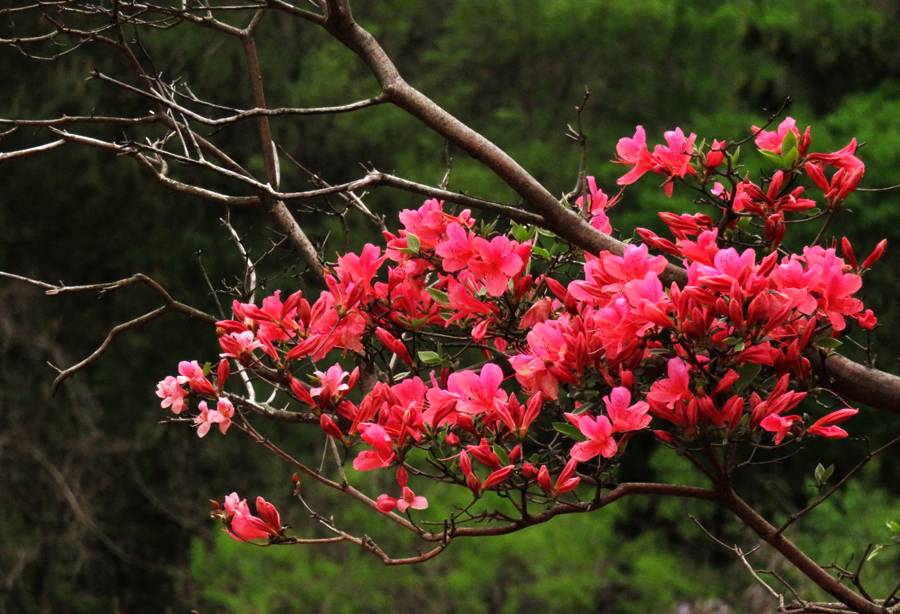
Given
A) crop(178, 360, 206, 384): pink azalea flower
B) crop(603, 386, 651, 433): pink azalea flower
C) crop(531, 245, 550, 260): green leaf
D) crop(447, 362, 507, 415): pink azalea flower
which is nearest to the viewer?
crop(603, 386, 651, 433): pink azalea flower

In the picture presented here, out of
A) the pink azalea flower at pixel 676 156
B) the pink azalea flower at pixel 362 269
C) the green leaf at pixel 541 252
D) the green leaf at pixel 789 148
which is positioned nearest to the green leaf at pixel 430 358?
the pink azalea flower at pixel 362 269

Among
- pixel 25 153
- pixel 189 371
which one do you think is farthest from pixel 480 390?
pixel 25 153

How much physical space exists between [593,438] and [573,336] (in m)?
0.15

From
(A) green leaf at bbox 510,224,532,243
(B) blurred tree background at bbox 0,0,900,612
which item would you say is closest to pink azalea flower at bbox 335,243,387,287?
(A) green leaf at bbox 510,224,532,243

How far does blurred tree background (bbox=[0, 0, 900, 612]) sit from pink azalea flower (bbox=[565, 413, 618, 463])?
22.7ft

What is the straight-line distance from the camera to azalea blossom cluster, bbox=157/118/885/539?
69.2 inches

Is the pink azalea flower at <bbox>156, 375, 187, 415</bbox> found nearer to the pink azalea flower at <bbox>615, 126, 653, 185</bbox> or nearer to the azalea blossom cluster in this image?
the azalea blossom cluster

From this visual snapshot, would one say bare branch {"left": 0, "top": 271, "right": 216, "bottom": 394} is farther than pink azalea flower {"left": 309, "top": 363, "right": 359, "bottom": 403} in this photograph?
Yes

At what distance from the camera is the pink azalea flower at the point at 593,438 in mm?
1763

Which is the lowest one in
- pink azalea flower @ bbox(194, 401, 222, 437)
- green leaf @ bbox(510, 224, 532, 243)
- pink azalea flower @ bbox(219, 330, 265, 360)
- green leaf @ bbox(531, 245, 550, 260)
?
pink azalea flower @ bbox(194, 401, 222, 437)

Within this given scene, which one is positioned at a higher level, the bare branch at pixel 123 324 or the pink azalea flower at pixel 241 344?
the pink azalea flower at pixel 241 344

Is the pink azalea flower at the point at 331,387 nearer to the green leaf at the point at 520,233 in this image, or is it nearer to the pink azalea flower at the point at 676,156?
the green leaf at the point at 520,233

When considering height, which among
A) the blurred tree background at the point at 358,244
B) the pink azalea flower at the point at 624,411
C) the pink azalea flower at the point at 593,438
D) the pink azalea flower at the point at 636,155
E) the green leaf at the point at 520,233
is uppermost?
the pink azalea flower at the point at 636,155

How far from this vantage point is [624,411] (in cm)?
176
